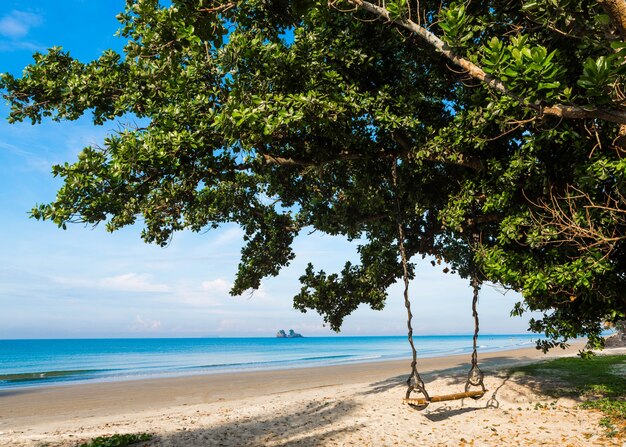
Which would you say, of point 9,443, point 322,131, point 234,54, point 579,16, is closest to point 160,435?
point 9,443

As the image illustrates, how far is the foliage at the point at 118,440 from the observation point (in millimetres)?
9133

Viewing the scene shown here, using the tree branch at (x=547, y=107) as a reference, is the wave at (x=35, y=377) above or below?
below

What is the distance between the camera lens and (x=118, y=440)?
367 inches

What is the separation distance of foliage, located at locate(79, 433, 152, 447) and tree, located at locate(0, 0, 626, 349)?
457 centimetres

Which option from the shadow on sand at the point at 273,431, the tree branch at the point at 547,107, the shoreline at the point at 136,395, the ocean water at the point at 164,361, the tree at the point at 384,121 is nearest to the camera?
the tree branch at the point at 547,107

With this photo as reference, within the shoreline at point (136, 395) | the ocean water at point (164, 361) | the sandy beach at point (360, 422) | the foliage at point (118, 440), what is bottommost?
the ocean water at point (164, 361)

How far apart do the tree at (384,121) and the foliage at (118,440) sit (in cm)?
457

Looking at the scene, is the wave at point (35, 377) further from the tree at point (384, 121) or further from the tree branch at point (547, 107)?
the tree branch at point (547, 107)

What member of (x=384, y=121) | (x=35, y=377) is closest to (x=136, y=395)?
(x=384, y=121)

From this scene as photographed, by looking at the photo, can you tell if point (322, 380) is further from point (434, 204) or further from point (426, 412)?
point (434, 204)

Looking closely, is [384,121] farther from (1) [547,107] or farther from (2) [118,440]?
(2) [118,440]

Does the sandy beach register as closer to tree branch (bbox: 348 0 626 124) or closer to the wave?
tree branch (bbox: 348 0 626 124)

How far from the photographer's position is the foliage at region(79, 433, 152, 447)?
9133 mm

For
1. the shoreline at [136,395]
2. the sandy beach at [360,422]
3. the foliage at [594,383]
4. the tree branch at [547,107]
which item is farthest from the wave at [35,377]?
the tree branch at [547,107]
